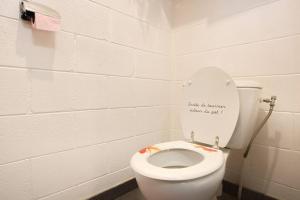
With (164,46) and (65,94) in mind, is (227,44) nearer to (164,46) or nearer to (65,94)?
(164,46)

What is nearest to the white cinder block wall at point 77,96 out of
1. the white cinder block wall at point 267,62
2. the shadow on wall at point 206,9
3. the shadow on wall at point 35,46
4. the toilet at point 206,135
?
the shadow on wall at point 35,46

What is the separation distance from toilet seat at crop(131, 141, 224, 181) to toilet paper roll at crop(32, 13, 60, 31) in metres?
0.70

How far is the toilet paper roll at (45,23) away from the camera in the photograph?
816 millimetres

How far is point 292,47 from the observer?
1014mm

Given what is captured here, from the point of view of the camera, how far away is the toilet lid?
3.32 feet

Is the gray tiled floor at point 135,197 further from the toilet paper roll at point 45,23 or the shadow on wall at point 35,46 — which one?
the toilet paper roll at point 45,23

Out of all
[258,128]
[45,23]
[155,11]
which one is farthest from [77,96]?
[258,128]

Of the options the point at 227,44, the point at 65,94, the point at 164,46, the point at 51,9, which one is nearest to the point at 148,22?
the point at 164,46

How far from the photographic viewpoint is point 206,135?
43.2 inches

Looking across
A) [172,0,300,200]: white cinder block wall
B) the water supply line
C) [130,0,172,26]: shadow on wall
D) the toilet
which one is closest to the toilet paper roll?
[130,0,172,26]: shadow on wall

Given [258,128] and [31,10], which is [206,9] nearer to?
[258,128]

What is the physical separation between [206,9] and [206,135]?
88 cm

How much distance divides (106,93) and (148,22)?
624 mm

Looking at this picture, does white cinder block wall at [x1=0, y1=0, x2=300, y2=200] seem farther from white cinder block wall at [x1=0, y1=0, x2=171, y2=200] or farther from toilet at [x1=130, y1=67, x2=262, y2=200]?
toilet at [x1=130, y1=67, x2=262, y2=200]
